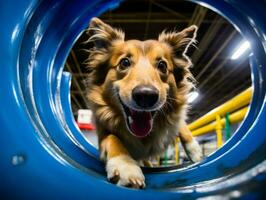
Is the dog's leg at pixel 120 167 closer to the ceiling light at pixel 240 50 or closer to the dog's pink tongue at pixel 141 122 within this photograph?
the dog's pink tongue at pixel 141 122

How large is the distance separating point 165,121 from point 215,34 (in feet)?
13.1

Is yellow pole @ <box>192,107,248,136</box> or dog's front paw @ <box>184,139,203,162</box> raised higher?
yellow pole @ <box>192,107,248,136</box>

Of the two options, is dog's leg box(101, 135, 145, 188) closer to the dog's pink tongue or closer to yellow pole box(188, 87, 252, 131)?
the dog's pink tongue

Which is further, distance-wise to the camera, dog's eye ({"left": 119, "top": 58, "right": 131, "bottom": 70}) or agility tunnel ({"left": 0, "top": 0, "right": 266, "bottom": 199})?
dog's eye ({"left": 119, "top": 58, "right": 131, "bottom": 70})

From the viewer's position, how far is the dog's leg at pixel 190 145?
75.9 inches

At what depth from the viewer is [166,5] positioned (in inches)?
204

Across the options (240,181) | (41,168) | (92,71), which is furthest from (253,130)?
(92,71)

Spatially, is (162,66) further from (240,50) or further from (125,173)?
(240,50)

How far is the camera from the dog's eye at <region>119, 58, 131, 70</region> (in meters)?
1.69

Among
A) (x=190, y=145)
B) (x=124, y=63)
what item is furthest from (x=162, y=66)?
(x=190, y=145)

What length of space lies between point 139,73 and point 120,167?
0.56 meters

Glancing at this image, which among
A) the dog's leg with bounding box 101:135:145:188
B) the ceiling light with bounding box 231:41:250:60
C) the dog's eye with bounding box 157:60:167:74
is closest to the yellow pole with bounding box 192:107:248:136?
the dog's eye with bounding box 157:60:167:74

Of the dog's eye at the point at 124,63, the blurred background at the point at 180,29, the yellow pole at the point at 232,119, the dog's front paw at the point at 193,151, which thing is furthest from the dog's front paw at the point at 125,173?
the blurred background at the point at 180,29

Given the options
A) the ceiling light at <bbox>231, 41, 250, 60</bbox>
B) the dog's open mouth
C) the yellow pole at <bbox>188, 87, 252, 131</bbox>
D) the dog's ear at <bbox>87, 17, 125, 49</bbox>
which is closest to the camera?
the dog's open mouth
